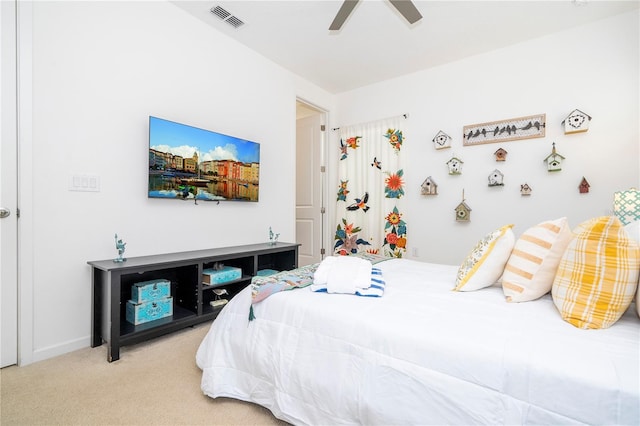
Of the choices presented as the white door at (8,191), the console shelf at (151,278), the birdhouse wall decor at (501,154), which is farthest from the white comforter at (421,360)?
the birdhouse wall decor at (501,154)

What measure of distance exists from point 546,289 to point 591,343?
0.45m

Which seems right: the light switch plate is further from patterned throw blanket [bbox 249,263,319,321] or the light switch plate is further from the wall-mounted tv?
patterned throw blanket [bbox 249,263,319,321]

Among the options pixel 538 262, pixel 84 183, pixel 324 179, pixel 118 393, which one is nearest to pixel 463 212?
pixel 324 179

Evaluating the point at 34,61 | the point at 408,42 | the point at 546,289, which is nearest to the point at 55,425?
the point at 34,61

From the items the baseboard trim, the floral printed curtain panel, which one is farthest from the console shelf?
the floral printed curtain panel

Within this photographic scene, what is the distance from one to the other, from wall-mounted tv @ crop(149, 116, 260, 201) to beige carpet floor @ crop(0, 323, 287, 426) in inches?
46.9

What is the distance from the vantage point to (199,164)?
8.75 feet

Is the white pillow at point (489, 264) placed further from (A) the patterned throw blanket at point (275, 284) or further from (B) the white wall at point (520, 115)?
(B) the white wall at point (520, 115)

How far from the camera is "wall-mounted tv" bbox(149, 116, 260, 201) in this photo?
240 centimetres

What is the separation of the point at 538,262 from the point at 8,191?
112 inches

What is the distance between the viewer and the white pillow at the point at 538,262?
1.26 meters

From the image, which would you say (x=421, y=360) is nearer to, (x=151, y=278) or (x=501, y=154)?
(x=151, y=278)

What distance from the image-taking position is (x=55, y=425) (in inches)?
51.6

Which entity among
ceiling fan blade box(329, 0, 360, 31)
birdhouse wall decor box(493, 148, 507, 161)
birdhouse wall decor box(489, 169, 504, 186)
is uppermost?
ceiling fan blade box(329, 0, 360, 31)
